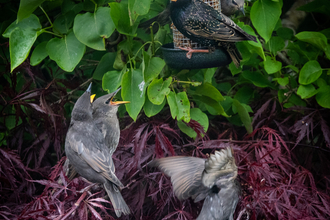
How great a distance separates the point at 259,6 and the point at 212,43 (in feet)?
1.05

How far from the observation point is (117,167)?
1502mm

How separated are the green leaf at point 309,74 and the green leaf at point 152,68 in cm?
89

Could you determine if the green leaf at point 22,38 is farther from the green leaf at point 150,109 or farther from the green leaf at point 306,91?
the green leaf at point 306,91

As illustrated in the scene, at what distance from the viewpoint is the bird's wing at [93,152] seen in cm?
118

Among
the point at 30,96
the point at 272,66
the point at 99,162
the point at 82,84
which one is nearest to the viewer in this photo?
the point at 99,162

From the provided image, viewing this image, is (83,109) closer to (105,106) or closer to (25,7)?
(105,106)

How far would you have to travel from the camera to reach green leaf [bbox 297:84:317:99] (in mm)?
1828

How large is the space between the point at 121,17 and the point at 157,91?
1.26 feet

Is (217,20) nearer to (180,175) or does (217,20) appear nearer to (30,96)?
(180,175)

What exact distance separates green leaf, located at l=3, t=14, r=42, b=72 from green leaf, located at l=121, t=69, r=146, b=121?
0.45 meters

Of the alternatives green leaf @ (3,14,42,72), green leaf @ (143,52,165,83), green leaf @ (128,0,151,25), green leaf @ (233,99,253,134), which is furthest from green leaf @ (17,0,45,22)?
green leaf @ (233,99,253,134)

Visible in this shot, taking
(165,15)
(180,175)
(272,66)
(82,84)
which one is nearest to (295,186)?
(180,175)

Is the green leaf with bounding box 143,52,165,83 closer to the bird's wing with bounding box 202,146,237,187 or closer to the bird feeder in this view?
the bird feeder

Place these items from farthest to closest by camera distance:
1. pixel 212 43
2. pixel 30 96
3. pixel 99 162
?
pixel 30 96
pixel 212 43
pixel 99 162
